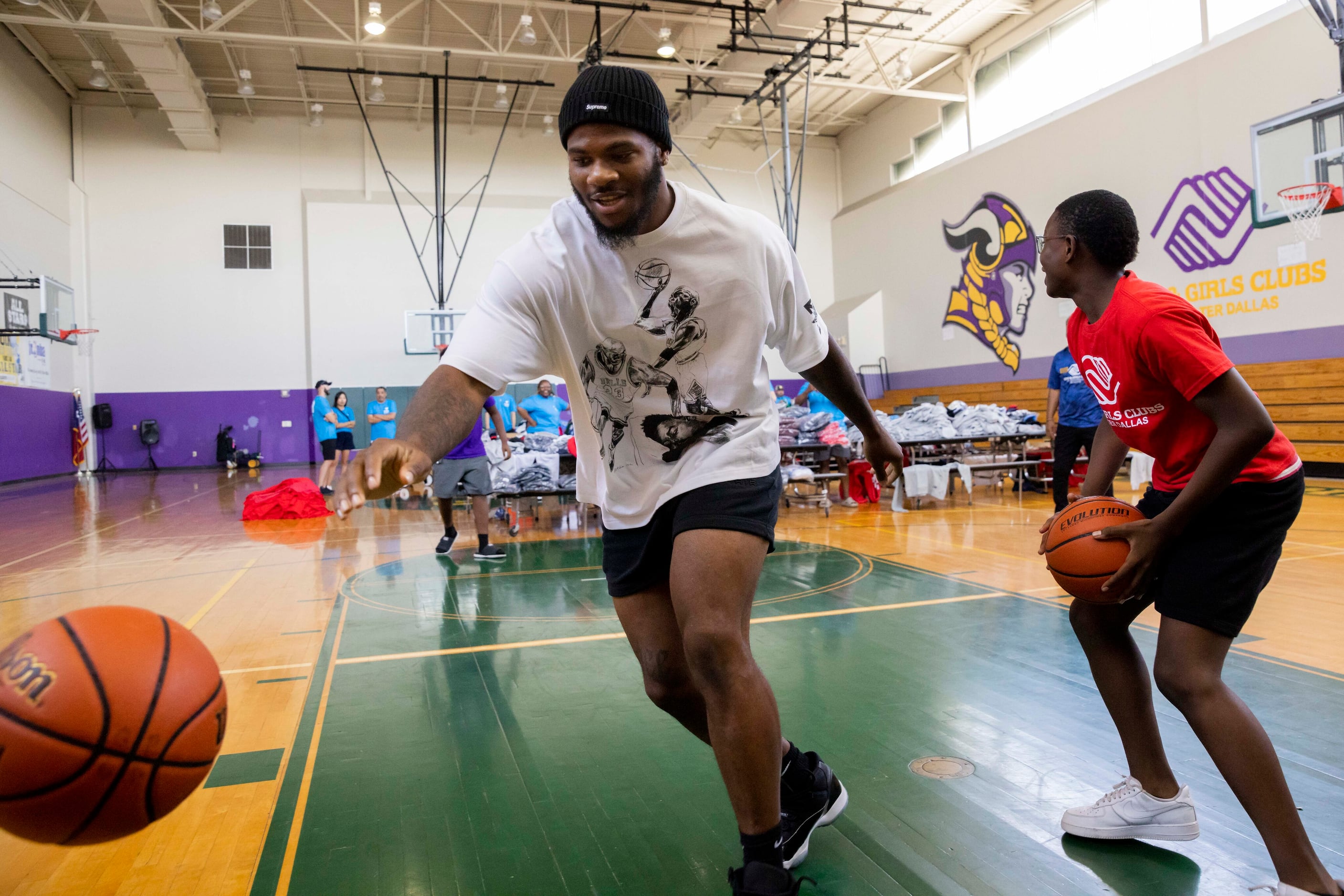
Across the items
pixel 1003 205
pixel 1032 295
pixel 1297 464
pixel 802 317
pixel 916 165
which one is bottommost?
pixel 1297 464

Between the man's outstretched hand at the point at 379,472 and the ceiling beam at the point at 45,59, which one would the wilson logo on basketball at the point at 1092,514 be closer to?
the man's outstretched hand at the point at 379,472

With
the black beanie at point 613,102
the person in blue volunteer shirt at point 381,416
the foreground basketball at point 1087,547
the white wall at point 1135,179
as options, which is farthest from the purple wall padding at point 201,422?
the foreground basketball at point 1087,547

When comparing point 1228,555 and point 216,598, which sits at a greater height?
point 1228,555

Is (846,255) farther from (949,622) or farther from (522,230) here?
(949,622)

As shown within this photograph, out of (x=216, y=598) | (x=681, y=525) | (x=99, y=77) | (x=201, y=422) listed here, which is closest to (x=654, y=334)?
(x=681, y=525)

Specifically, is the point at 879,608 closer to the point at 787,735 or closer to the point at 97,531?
the point at 787,735

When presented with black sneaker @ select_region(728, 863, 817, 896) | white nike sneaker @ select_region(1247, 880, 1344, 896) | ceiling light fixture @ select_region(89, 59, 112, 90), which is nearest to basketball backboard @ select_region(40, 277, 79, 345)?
ceiling light fixture @ select_region(89, 59, 112, 90)

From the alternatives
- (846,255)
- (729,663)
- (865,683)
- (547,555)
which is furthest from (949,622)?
(846,255)

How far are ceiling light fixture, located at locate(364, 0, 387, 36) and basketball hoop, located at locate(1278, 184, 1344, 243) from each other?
1308 cm

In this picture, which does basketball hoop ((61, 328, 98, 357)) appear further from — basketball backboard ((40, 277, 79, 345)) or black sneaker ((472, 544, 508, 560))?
black sneaker ((472, 544, 508, 560))

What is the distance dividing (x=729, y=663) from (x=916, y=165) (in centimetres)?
2023

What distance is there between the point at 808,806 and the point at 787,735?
2.63 ft

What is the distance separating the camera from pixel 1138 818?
2150mm

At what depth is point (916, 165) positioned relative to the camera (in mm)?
20078
